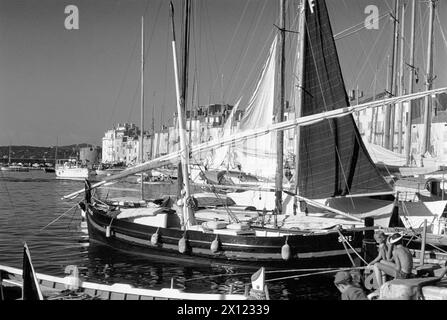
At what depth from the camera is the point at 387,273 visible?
13508 mm

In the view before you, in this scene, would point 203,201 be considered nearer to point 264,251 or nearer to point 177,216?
point 177,216

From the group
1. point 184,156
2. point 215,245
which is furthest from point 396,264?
point 184,156

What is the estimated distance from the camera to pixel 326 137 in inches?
949

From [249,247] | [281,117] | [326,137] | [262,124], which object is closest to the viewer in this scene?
[249,247]

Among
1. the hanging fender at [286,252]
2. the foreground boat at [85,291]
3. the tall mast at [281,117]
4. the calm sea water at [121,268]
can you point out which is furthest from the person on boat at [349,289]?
the tall mast at [281,117]

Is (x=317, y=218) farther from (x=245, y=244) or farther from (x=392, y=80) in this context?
(x=392, y=80)

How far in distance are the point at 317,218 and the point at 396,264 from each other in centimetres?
939

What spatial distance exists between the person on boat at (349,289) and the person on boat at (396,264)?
282 centimetres

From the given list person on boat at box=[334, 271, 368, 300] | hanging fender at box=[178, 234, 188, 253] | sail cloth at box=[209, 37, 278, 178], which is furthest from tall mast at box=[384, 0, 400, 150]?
person on boat at box=[334, 271, 368, 300]

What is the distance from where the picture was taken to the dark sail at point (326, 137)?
2366 cm

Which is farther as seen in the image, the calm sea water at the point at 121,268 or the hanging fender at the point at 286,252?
the hanging fender at the point at 286,252

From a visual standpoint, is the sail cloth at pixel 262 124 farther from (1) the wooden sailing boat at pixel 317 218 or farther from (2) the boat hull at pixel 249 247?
(2) the boat hull at pixel 249 247

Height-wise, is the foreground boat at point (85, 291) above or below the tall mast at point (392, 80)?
below
